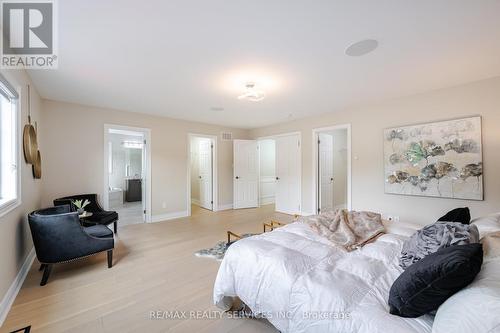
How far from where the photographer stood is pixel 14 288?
2.13 meters

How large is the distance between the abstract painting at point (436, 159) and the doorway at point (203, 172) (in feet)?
13.5

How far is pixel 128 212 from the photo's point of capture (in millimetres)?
5902

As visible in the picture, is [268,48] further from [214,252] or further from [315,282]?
[214,252]

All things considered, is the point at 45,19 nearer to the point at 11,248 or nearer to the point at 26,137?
the point at 26,137

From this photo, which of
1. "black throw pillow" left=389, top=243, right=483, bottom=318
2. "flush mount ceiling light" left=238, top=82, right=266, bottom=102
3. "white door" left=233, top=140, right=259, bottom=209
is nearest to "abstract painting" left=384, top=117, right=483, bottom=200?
"flush mount ceiling light" left=238, top=82, right=266, bottom=102

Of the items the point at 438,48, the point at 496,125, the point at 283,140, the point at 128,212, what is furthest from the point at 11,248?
the point at 496,125

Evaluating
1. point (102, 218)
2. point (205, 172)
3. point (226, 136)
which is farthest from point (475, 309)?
point (205, 172)

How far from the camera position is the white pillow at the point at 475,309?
0.76 meters

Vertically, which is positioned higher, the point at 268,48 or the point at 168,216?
the point at 268,48

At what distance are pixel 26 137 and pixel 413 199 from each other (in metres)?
5.60

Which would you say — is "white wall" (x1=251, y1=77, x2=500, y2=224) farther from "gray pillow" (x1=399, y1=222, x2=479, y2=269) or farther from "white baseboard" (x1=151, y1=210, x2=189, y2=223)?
"white baseboard" (x1=151, y1=210, x2=189, y2=223)

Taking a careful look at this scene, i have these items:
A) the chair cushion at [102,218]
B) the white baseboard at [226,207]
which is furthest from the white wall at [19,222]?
the white baseboard at [226,207]

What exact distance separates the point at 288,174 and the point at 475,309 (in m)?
4.99

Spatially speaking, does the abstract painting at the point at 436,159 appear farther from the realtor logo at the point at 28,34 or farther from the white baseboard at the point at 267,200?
the realtor logo at the point at 28,34
